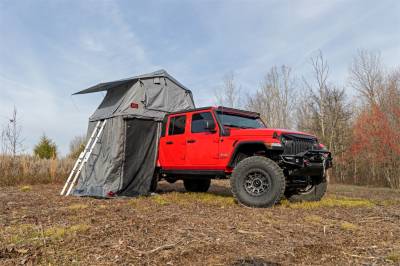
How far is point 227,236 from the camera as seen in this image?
11.4ft

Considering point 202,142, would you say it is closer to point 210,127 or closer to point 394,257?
point 210,127

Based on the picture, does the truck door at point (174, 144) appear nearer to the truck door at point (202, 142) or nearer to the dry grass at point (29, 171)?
the truck door at point (202, 142)

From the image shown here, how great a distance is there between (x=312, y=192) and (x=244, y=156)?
6.04 ft

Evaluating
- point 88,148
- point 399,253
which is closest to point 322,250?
point 399,253

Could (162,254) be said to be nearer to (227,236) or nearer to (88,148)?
(227,236)

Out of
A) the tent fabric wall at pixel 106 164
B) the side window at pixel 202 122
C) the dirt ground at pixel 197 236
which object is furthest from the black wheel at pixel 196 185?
the dirt ground at pixel 197 236

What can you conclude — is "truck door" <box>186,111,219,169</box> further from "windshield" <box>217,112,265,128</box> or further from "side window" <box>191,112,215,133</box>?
"windshield" <box>217,112,265,128</box>

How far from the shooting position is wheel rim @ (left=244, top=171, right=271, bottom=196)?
5639mm

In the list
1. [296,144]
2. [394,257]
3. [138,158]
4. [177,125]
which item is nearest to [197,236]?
[394,257]

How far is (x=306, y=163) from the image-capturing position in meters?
5.66

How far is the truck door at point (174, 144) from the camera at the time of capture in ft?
24.0

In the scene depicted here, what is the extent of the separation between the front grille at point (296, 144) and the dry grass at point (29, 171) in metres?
10.1

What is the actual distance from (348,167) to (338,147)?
120 inches

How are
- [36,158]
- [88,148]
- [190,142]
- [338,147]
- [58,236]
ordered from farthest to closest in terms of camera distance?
[338,147] < [36,158] < [88,148] < [190,142] < [58,236]
